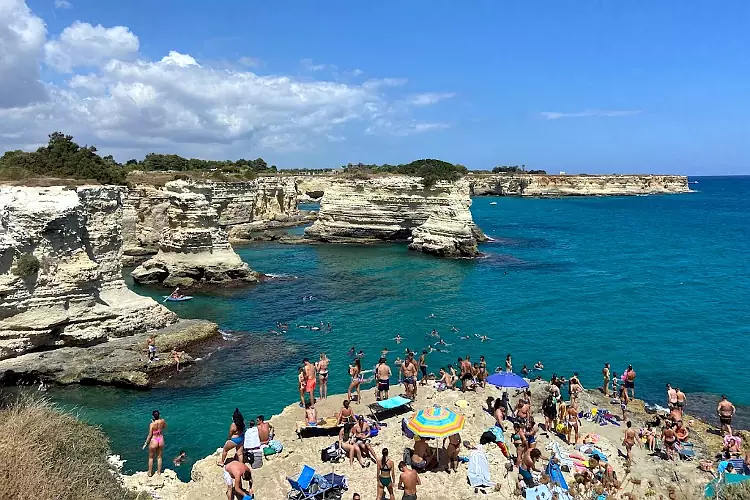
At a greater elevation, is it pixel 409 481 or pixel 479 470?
pixel 409 481

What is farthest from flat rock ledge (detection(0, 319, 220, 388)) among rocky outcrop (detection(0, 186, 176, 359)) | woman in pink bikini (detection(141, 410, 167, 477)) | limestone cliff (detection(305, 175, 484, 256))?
limestone cliff (detection(305, 175, 484, 256))

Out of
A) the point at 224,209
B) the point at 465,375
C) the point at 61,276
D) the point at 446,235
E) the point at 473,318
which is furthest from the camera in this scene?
the point at 224,209

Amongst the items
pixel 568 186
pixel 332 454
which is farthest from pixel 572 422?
pixel 568 186

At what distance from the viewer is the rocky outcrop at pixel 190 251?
1414 inches

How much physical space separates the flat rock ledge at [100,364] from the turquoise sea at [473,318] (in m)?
0.60

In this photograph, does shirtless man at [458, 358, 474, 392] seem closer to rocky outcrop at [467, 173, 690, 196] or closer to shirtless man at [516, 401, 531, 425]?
shirtless man at [516, 401, 531, 425]

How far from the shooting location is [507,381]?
16.7 metres

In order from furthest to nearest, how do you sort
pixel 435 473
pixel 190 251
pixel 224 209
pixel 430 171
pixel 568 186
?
pixel 568 186 → pixel 430 171 → pixel 224 209 → pixel 190 251 → pixel 435 473

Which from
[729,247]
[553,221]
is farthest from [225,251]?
[553,221]

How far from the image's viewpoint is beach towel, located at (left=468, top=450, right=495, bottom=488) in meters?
11.3

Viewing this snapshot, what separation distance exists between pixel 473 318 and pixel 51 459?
23.6 m

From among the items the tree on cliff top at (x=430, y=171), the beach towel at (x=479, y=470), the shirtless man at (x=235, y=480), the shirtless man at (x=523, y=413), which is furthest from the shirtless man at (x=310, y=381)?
the tree on cliff top at (x=430, y=171)

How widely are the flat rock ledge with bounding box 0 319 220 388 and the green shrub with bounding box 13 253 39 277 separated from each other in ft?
11.0

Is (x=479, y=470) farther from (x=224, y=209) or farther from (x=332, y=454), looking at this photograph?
(x=224, y=209)
